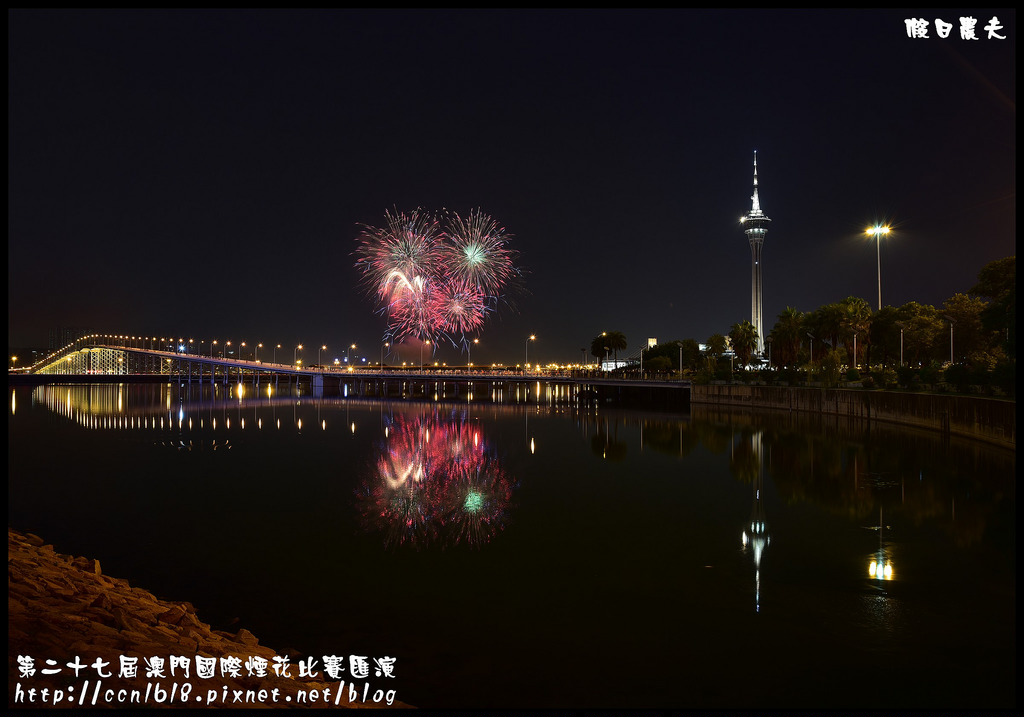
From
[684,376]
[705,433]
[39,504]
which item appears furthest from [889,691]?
[684,376]

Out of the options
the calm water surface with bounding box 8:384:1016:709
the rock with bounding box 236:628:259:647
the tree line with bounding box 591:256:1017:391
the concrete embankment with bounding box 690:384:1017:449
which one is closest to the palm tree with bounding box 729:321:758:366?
the tree line with bounding box 591:256:1017:391

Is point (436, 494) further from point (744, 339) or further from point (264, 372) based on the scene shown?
point (264, 372)

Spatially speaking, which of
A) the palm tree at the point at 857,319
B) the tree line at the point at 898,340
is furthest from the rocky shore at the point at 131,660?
the palm tree at the point at 857,319

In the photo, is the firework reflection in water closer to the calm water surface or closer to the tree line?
the calm water surface

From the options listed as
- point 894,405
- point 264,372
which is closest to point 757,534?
point 894,405

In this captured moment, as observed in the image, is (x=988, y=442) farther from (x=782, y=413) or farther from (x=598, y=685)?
(x=598, y=685)
